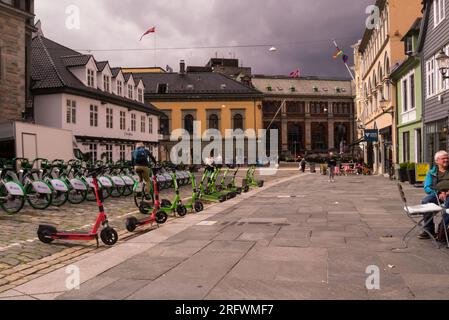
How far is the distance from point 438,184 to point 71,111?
26459mm

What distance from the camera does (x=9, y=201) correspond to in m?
12.3

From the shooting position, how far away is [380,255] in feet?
22.4

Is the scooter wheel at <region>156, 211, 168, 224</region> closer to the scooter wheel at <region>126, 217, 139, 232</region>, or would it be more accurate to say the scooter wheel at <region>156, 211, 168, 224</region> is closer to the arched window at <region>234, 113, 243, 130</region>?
→ the scooter wheel at <region>126, 217, 139, 232</region>

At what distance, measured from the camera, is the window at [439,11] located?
66.3ft

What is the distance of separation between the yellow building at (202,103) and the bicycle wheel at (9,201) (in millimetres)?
52955

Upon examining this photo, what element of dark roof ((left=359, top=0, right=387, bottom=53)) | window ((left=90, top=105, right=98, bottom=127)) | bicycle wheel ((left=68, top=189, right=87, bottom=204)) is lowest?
bicycle wheel ((left=68, top=189, right=87, bottom=204))

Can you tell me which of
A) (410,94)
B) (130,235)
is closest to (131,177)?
(130,235)

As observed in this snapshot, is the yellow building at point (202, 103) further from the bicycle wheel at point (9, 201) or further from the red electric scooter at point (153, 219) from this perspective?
the red electric scooter at point (153, 219)

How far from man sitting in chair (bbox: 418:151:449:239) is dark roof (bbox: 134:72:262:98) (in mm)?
57936

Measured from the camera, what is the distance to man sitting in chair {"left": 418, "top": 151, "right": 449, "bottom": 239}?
7.83m

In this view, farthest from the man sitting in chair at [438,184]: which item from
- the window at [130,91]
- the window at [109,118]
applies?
the window at [130,91]

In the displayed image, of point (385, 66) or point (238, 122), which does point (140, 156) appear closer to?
point (385, 66)

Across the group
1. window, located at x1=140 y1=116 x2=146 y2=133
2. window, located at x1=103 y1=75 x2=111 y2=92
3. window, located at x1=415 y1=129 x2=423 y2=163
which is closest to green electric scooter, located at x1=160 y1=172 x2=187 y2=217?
window, located at x1=415 y1=129 x2=423 y2=163

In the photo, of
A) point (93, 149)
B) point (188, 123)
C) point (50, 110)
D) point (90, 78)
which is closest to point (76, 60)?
point (90, 78)
